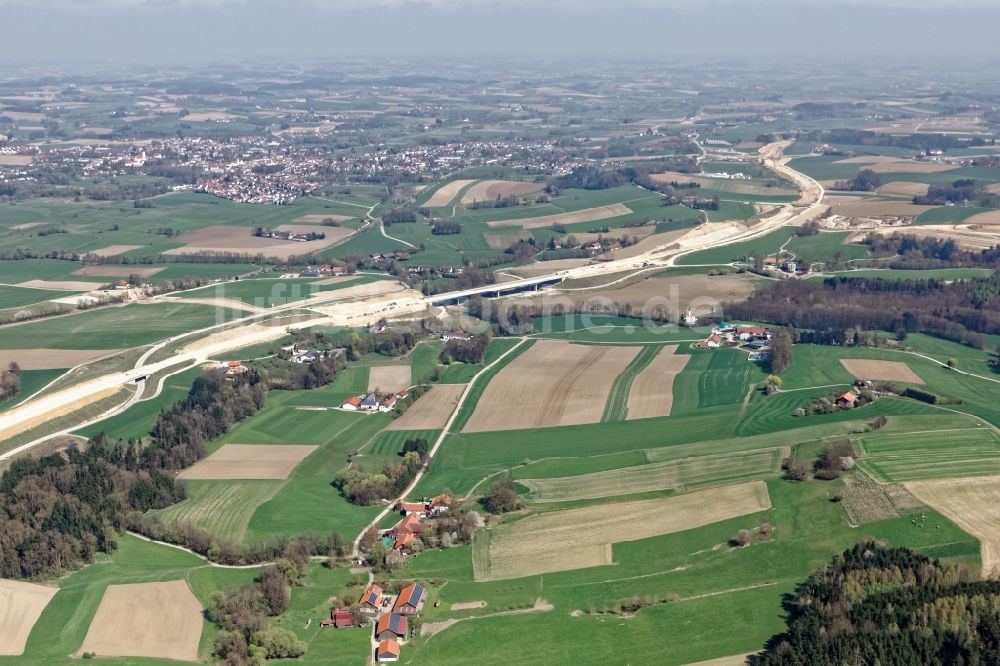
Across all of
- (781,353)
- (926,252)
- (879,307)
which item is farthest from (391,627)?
(926,252)

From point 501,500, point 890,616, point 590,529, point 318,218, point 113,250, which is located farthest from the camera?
point 318,218

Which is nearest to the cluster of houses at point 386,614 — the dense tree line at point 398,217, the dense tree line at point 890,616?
the dense tree line at point 890,616

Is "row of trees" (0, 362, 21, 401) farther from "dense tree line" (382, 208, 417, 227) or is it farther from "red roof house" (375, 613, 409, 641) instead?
"dense tree line" (382, 208, 417, 227)

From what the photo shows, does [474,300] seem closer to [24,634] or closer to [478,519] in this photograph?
[478,519]

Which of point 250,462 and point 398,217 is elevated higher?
point 398,217

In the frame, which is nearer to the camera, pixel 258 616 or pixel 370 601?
pixel 258 616

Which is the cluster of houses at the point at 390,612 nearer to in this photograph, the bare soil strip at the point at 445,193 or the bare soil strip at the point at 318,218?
the bare soil strip at the point at 318,218

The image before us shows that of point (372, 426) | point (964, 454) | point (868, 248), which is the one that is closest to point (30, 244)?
point (372, 426)

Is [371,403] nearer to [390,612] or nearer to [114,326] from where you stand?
[390,612]
